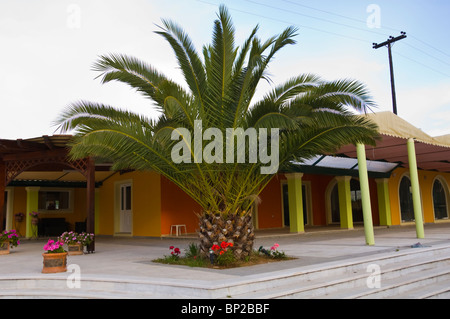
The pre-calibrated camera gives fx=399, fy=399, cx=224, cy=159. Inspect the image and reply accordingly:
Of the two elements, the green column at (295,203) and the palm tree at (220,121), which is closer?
the palm tree at (220,121)

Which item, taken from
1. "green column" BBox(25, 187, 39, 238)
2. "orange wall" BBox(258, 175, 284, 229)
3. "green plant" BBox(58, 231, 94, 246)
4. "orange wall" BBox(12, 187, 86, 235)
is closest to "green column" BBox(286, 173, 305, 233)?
"orange wall" BBox(258, 175, 284, 229)

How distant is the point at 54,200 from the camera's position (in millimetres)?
18562

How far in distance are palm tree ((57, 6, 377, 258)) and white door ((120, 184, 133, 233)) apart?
876 cm

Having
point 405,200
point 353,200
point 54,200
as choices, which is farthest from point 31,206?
point 405,200

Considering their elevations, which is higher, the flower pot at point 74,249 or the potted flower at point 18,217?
the potted flower at point 18,217

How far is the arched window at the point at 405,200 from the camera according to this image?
1973 cm

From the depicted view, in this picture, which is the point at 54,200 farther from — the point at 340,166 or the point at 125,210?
the point at 340,166

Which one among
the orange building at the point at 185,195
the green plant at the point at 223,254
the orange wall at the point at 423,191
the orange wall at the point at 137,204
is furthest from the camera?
the orange wall at the point at 423,191

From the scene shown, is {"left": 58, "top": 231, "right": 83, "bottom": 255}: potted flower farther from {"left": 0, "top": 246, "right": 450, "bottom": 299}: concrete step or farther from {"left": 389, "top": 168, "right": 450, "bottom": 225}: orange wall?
{"left": 389, "top": 168, "right": 450, "bottom": 225}: orange wall

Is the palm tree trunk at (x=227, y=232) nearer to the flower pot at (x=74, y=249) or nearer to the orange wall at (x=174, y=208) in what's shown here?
the flower pot at (x=74, y=249)

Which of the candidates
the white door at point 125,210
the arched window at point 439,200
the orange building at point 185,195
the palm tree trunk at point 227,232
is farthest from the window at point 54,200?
the arched window at point 439,200

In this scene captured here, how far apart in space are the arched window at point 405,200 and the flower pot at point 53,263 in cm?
1715

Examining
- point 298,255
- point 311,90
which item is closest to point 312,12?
point 311,90
